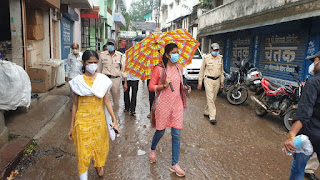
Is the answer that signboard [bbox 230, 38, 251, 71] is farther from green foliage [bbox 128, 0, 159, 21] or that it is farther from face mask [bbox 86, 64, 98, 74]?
green foliage [bbox 128, 0, 159, 21]

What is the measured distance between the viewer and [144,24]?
56812 millimetres

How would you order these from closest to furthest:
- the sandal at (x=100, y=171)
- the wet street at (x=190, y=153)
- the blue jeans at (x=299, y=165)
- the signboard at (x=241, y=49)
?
the blue jeans at (x=299, y=165) → the sandal at (x=100, y=171) → the wet street at (x=190, y=153) → the signboard at (x=241, y=49)

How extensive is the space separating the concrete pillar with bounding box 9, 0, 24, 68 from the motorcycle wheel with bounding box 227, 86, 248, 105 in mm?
5949

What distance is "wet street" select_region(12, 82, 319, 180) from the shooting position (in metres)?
3.60

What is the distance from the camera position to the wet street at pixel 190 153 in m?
3.60

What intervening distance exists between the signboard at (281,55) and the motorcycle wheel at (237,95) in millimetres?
2392

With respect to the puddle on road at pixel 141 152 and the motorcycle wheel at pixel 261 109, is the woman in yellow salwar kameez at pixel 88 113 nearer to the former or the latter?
the puddle on road at pixel 141 152

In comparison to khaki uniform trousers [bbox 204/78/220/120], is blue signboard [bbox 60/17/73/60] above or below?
above

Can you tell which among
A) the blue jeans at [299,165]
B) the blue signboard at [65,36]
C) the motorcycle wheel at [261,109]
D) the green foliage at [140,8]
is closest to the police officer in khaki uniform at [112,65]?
the motorcycle wheel at [261,109]

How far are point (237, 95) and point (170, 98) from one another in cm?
535

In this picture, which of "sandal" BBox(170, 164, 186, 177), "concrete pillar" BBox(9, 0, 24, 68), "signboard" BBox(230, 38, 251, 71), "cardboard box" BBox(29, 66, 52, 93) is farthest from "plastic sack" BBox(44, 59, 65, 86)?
"signboard" BBox(230, 38, 251, 71)

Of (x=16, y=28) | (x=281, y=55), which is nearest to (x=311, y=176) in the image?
(x=16, y=28)

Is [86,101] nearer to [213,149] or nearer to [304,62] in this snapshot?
[213,149]

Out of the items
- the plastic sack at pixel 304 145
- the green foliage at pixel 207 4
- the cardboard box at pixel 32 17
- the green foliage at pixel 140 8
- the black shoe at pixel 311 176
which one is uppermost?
the green foliage at pixel 140 8
